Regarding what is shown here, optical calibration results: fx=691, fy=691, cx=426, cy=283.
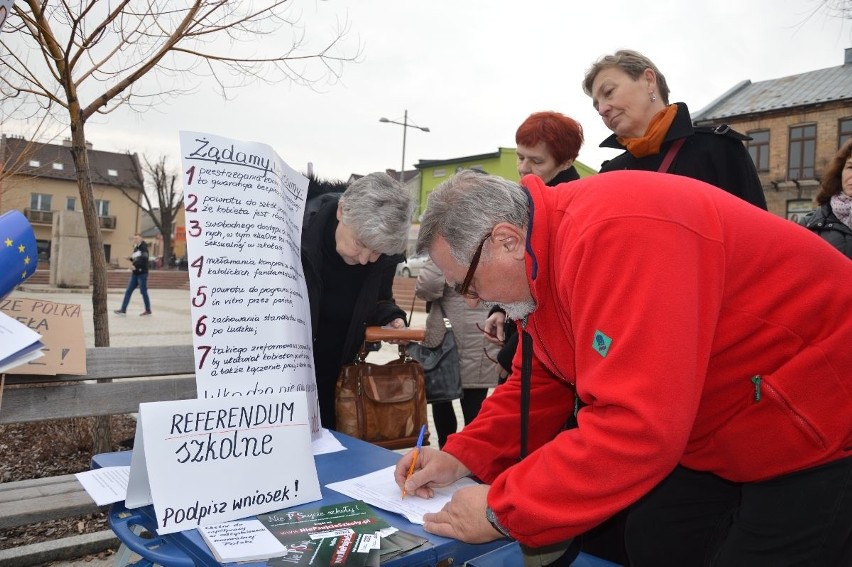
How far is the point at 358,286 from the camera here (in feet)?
9.43

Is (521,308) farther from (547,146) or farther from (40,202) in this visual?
(40,202)

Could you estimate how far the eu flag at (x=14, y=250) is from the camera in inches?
71.1

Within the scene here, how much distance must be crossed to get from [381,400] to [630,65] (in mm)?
1676

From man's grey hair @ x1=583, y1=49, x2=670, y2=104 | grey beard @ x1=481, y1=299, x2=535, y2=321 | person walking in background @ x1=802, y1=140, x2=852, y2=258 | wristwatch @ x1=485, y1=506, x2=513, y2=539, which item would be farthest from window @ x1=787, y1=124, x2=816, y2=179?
wristwatch @ x1=485, y1=506, x2=513, y2=539

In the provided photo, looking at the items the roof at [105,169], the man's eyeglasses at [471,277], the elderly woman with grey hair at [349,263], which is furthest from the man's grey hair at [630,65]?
the roof at [105,169]

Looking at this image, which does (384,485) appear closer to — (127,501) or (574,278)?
(127,501)

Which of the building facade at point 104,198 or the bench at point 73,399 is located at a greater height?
the building facade at point 104,198

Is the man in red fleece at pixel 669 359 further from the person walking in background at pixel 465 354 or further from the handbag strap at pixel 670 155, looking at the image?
the person walking in background at pixel 465 354

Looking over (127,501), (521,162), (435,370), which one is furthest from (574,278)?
(435,370)

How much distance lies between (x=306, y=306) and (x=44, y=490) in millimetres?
1524

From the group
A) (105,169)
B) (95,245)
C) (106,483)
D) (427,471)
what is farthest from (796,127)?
(105,169)

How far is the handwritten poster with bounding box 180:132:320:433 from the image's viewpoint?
1.98m

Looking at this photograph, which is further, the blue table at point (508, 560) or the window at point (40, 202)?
the window at point (40, 202)

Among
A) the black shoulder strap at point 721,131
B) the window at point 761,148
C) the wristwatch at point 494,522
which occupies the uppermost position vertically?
the window at point 761,148
